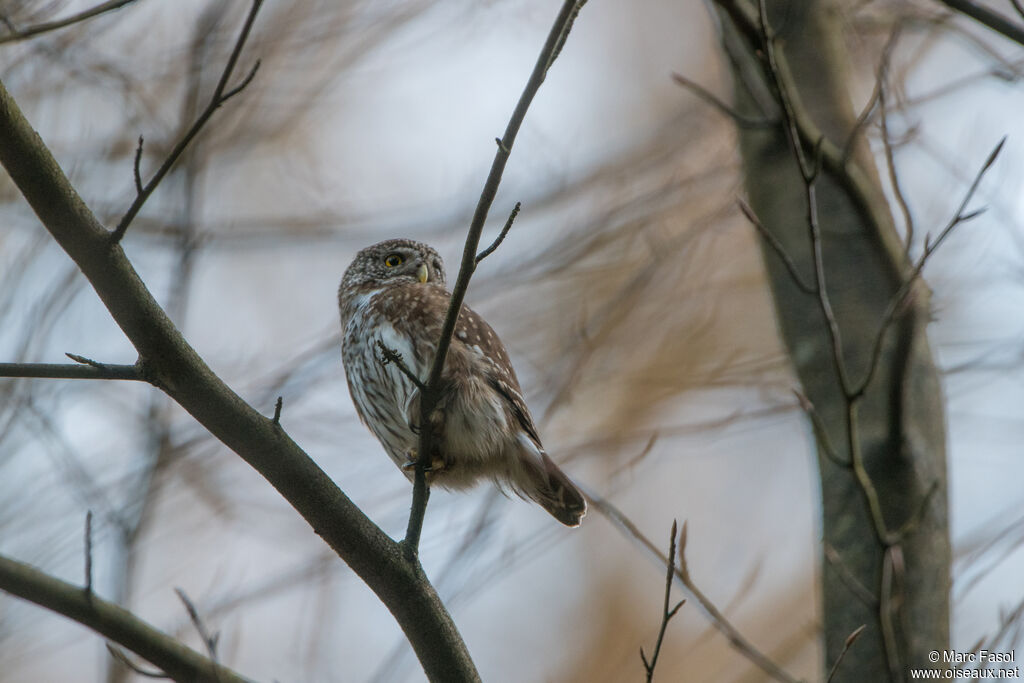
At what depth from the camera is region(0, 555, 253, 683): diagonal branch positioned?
2709 millimetres

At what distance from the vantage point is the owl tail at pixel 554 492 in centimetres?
436

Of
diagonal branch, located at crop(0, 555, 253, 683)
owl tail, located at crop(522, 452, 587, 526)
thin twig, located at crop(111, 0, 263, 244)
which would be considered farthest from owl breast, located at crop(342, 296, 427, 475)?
thin twig, located at crop(111, 0, 263, 244)

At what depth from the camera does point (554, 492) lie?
445 centimetres

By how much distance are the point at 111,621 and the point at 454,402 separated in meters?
1.77

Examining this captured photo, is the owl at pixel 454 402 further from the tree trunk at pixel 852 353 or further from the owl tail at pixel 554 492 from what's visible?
→ the tree trunk at pixel 852 353

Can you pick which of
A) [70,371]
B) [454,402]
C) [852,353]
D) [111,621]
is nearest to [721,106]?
[852,353]

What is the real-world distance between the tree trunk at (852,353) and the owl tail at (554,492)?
3.49 feet

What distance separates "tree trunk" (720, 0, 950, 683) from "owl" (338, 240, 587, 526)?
3.76 feet

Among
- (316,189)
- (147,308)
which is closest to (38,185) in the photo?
(147,308)

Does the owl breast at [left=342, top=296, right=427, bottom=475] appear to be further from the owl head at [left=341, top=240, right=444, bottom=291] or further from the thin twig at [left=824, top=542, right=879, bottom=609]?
the thin twig at [left=824, top=542, right=879, bottom=609]

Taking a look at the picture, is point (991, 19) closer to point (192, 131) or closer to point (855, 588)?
point (855, 588)

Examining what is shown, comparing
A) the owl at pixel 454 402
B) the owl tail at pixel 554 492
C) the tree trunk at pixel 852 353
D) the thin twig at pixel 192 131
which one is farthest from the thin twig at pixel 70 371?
the tree trunk at pixel 852 353

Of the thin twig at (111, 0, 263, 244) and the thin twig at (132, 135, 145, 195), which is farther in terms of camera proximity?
the thin twig at (132, 135, 145, 195)

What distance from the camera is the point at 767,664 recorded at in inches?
130
